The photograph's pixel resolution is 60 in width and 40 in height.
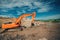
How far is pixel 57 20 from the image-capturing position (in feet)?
6.45

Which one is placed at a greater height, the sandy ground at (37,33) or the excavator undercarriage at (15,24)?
the excavator undercarriage at (15,24)

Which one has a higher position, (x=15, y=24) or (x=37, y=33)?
(x=15, y=24)

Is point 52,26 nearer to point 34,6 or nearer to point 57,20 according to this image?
point 57,20

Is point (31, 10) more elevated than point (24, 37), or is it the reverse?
point (31, 10)

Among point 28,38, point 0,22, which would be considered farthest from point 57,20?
point 0,22

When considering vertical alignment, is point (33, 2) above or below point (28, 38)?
above

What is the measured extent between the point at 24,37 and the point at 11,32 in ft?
0.62

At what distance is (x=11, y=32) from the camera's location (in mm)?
1920

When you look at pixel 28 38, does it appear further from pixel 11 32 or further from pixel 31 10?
pixel 31 10

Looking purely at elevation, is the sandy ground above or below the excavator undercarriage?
below

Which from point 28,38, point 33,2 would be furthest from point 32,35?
point 33,2

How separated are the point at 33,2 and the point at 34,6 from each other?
0.06 m

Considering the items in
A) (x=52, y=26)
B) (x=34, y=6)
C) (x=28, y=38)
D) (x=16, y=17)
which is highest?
(x=34, y=6)

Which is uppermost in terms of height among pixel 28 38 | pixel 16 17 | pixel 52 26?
pixel 16 17
